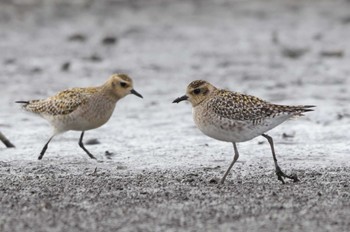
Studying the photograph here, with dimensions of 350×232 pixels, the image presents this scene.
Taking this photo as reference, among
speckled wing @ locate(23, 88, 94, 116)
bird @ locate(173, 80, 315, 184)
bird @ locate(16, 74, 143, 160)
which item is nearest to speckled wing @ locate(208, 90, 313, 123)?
bird @ locate(173, 80, 315, 184)

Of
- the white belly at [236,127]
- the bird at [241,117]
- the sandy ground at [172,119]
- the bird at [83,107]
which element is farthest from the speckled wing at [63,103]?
the white belly at [236,127]

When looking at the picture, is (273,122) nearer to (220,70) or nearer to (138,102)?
(138,102)

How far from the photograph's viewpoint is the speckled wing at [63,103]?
10820 mm

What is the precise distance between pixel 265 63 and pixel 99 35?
13.9ft

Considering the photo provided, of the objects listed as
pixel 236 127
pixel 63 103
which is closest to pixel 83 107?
pixel 63 103

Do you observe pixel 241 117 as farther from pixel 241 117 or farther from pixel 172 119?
pixel 172 119

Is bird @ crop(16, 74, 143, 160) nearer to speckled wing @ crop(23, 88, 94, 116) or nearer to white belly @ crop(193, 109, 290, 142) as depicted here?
speckled wing @ crop(23, 88, 94, 116)

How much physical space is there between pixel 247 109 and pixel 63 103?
266 centimetres

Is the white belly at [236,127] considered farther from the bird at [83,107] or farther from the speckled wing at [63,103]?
the speckled wing at [63,103]

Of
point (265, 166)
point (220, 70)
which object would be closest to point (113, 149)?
point (265, 166)

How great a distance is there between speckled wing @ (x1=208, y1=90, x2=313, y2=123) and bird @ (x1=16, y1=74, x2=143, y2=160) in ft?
5.68

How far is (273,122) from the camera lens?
908 cm

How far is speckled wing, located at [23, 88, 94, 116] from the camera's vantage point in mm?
10820

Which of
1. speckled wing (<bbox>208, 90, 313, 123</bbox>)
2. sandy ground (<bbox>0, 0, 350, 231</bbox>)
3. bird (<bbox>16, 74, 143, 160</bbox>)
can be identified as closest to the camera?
sandy ground (<bbox>0, 0, 350, 231</bbox>)
